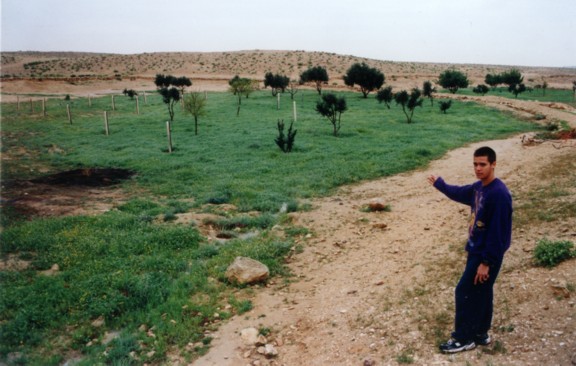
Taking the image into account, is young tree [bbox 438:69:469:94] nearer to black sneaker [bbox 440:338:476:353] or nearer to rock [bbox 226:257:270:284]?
rock [bbox 226:257:270:284]

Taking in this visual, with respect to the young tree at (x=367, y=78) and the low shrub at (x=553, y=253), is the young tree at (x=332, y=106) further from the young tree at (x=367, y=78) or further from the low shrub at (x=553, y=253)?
the young tree at (x=367, y=78)

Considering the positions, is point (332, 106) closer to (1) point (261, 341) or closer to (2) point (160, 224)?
(2) point (160, 224)

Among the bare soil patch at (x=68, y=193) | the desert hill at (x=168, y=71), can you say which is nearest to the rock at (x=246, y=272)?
the bare soil patch at (x=68, y=193)

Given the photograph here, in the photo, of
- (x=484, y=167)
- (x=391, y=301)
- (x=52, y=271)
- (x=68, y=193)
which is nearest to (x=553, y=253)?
(x=391, y=301)

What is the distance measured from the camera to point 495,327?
4570 millimetres

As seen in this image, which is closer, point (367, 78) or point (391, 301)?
point (391, 301)

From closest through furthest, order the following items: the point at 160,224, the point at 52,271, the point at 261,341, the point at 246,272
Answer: the point at 261,341
the point at 246,272
the point at 52,271
the point at 160,224

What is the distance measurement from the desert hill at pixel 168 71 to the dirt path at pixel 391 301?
50.4m

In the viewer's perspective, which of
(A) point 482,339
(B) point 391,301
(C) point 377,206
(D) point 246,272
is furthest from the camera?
(C) point 377,206

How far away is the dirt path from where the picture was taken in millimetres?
4371

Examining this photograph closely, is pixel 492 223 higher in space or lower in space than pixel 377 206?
higher

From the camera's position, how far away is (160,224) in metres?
9.03

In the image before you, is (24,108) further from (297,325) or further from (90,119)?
(297,325)

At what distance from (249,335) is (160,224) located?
465 centimetres
